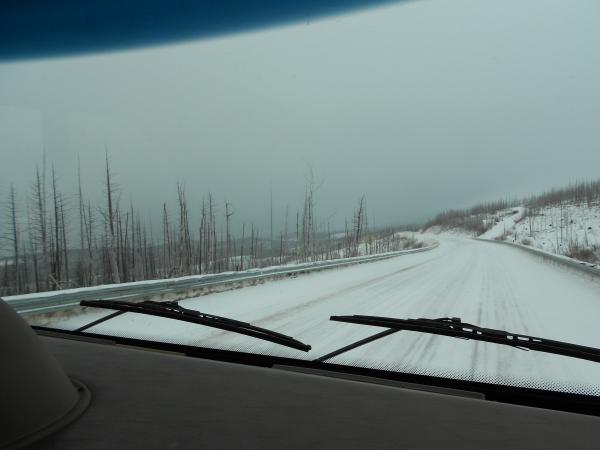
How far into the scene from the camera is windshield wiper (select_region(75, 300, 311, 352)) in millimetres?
2760

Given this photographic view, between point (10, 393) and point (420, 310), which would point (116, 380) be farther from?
point (420, 310)

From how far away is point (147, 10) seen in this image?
3.43 meters

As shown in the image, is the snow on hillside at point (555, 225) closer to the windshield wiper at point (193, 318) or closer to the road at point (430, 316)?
the road at point (430, 316)

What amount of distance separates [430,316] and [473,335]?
1.93m

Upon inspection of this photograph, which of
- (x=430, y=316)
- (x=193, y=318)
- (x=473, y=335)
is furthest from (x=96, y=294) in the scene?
(x=430, y=316)

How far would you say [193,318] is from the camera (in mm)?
2955

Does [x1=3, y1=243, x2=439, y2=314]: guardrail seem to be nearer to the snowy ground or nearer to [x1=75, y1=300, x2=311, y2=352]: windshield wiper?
[x1=75, y1=300, x2=311, y2=352]: windshield wiper

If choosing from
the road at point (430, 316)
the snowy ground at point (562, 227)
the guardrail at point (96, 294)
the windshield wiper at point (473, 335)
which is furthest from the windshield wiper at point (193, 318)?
the snowy ground at point (562, 227)

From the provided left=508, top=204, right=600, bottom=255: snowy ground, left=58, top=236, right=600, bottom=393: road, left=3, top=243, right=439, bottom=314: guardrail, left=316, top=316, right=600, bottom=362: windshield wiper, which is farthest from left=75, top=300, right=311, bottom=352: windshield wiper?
left=508, top=204, right=600, bottom=255: snowy ground

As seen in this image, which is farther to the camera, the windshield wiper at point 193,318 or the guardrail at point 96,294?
the guardrail at point 96,294

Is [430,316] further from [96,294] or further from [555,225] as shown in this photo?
[96,294]

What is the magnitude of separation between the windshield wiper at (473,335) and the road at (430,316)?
0.56 ft

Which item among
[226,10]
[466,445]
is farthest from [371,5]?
[466,445]

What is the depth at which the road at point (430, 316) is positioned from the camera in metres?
2.63
